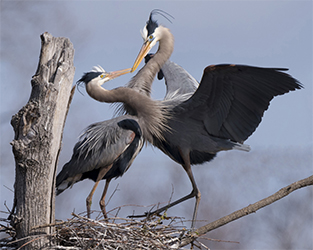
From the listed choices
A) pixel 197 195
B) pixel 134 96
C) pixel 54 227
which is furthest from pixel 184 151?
pixel 54 227

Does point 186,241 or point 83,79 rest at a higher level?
point 83,79

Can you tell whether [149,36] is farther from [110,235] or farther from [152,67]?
[110,235]

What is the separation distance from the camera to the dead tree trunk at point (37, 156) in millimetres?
2846

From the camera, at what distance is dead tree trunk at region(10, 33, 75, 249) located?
2.85 metres

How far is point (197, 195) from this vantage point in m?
4.28

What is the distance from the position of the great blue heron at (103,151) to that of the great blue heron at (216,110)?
253 millimetres

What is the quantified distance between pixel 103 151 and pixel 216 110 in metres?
1.12

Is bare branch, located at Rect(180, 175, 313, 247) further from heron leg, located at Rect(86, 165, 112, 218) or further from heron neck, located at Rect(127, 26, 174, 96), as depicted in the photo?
heron neck, located at Rect(127, 26, 174, 96)

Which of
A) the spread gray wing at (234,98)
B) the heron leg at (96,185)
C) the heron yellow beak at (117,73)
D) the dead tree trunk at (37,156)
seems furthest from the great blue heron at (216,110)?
the dead tree trunk at (37,156)

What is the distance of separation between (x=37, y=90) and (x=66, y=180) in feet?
5.06

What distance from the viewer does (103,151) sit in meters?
4.22

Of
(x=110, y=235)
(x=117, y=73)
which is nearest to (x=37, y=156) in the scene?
(x=110, y=235)

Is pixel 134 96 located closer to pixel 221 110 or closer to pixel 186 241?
pixel 221 110

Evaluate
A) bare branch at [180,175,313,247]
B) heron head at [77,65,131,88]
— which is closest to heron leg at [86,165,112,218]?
heron head at [77,65,131,88]
